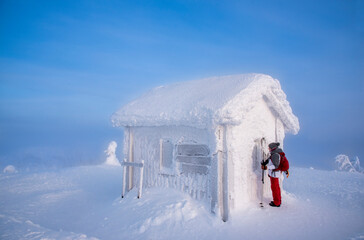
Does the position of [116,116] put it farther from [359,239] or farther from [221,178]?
[359,239]

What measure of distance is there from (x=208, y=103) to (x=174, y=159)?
2.47 m

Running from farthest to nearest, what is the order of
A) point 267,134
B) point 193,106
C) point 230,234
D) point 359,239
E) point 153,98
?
point 153,98
point 267,134
point 193,106
point 230,234
point 359,239

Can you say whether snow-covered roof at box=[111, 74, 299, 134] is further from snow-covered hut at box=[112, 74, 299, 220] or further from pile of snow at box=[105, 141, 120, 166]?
pile of snow at box=[105, 141, 120, 166]

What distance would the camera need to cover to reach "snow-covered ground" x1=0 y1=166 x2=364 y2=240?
→ 20.4ft

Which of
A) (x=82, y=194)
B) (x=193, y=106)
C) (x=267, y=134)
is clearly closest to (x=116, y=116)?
(x=193, y=106)

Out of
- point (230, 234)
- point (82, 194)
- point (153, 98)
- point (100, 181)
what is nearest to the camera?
point (230, 234)

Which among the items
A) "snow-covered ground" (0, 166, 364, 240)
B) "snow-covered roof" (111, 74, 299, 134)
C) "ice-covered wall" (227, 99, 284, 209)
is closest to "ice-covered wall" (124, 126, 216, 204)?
"snow-covered ground" (0, 166, 364, 240)

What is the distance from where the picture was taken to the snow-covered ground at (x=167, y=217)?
20.4ft

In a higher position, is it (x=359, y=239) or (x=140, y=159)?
(x=140, y=159)

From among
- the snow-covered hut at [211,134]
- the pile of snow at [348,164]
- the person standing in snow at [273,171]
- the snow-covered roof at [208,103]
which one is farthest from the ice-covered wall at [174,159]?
the pile of snow at [348,164]

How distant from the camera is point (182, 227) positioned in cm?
659

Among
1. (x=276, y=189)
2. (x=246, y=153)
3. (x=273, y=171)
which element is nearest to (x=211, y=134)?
(x=246, y=153)

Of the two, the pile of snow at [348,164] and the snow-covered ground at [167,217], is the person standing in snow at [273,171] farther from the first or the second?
the pile of snow at [348,164]

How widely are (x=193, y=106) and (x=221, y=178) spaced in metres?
2.55
